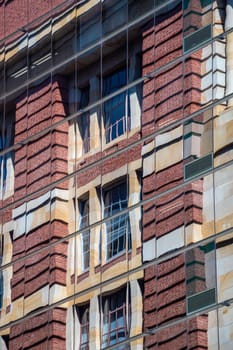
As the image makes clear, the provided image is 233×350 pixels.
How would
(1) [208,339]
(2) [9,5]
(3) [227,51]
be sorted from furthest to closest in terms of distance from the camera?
(2) [9,5] < (3) [227,51] < (1) [208,339]

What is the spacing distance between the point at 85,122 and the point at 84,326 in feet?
A: 19.4

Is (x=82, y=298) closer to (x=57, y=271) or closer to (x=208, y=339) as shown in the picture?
(x=57, y=271)

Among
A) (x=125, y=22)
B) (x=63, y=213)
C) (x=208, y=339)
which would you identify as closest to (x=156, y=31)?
(x=125, y=22)

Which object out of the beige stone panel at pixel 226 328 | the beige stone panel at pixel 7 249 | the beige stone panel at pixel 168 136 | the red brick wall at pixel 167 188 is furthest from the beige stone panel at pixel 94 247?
the beige stone panel at pixel 226 328

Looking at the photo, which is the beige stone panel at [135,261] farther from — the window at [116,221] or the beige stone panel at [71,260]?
the beige stone panel at [71,260]

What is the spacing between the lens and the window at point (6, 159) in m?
49.4

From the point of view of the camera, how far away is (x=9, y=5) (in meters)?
51.7

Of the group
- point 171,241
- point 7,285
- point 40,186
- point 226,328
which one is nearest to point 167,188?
point 171,241

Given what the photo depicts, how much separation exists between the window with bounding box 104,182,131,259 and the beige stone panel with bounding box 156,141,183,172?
60.1 inches

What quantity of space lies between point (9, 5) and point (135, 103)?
26.5ft

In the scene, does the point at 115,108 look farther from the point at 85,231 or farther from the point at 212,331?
the point at 212,331

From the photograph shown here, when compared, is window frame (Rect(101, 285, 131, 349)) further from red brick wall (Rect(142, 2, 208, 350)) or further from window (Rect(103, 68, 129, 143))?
window (Rect(103, 68, 129, 143))

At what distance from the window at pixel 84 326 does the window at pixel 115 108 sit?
179 inches

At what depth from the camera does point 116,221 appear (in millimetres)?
44438
